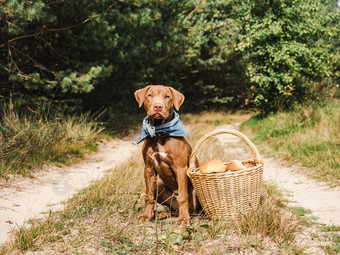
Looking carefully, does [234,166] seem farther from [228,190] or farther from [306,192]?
[306,192]

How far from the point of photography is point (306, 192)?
4.32 metres

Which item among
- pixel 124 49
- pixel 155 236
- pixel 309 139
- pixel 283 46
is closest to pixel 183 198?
pixel 155 236

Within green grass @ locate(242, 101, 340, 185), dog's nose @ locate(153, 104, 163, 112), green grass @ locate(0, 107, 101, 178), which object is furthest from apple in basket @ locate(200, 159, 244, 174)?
green grass @ locate(0, 107, 101, 178)

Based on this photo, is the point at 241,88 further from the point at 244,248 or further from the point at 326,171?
the point at 244,248

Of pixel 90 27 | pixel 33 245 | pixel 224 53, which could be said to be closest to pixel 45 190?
pixel 33 245

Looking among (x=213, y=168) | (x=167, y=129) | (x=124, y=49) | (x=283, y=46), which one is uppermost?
(x=124, y=49)

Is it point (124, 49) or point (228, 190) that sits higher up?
point (124, 49)

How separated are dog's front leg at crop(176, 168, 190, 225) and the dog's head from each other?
0.58 metres

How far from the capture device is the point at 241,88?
16703 mm

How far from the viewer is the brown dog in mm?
3068

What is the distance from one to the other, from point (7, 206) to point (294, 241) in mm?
3239

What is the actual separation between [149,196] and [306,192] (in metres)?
2.43

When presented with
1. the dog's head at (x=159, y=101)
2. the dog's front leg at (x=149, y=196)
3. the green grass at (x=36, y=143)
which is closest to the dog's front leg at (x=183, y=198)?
the dog's front leg at (x=149, y=196)

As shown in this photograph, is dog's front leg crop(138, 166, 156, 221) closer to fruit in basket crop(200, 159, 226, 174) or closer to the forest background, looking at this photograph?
fruit in basket crop(200, 159, 226, 174)
